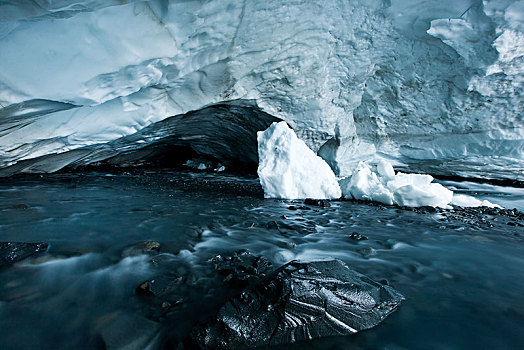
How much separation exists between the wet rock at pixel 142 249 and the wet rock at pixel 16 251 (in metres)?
0.60

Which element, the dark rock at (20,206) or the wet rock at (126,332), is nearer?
the wet rock at (126,332)

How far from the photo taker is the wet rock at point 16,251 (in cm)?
190

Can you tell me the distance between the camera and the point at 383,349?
4.18 feet

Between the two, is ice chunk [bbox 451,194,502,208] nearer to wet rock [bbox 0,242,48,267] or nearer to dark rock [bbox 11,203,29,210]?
wet rock [bbox 0,242,48,267]

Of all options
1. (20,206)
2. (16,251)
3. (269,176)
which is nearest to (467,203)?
(269,176)

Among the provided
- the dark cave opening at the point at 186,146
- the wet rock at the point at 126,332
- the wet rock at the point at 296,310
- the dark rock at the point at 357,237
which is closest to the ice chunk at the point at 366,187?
the dark cave opening at the point at 186,146

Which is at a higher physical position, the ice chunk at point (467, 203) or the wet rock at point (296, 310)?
the wet rock at point (296, 310)

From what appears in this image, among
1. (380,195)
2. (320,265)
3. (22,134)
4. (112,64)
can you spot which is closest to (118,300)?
(320,265)

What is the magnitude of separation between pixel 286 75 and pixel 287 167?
7.88 feet

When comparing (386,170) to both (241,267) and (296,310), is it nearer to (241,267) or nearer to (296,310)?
(241,267)

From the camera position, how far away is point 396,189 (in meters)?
5.36

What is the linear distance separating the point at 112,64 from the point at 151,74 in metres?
0.69

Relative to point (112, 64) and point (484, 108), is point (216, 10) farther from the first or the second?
point (484, 108)

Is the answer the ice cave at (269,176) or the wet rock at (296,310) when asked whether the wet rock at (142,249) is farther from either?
the wet rock at (296,310)
